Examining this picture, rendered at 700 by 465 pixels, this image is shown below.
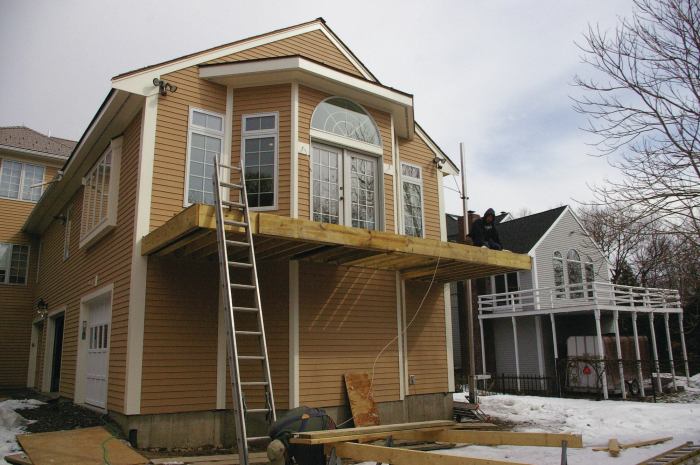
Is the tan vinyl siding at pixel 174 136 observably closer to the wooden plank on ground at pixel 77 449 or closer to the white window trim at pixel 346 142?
the white window trim at pixel 346 142

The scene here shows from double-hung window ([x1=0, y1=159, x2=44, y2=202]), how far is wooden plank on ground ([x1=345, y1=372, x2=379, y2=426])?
15.3 meters

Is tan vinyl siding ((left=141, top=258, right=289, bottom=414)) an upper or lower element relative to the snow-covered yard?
upper

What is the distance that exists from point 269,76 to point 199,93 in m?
1.36

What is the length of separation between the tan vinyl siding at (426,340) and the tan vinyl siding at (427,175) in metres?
1.50

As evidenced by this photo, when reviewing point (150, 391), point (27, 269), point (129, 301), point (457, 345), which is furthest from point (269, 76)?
point (457, 345)

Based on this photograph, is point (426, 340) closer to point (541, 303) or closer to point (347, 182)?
point (347, 182)

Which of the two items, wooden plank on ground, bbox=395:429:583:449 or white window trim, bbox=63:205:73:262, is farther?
white window trim, bbox=63:205:73:262

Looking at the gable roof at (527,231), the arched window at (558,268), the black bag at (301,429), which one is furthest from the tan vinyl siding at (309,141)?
the arched window at (558,268)

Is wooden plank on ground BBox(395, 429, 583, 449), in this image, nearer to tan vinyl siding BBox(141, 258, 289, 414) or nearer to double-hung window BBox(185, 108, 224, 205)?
tan vinyl siding BBox(141, 258, 289, 414)

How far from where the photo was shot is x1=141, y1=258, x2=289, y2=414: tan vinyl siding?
353 inches

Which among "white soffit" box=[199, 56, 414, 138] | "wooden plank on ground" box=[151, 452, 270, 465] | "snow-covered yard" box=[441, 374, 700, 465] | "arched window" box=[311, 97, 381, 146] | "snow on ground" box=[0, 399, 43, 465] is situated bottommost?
"snow-covered yard" box=[441, 374, 700, 465]

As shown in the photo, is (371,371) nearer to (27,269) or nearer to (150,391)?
(150,391)

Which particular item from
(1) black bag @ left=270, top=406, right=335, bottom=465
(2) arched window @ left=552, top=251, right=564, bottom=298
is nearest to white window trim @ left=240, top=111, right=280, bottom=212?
(1) black bag @ left=270, top=406, right=335, bottom=465

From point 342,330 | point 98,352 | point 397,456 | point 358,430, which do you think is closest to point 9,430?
point 98,352
